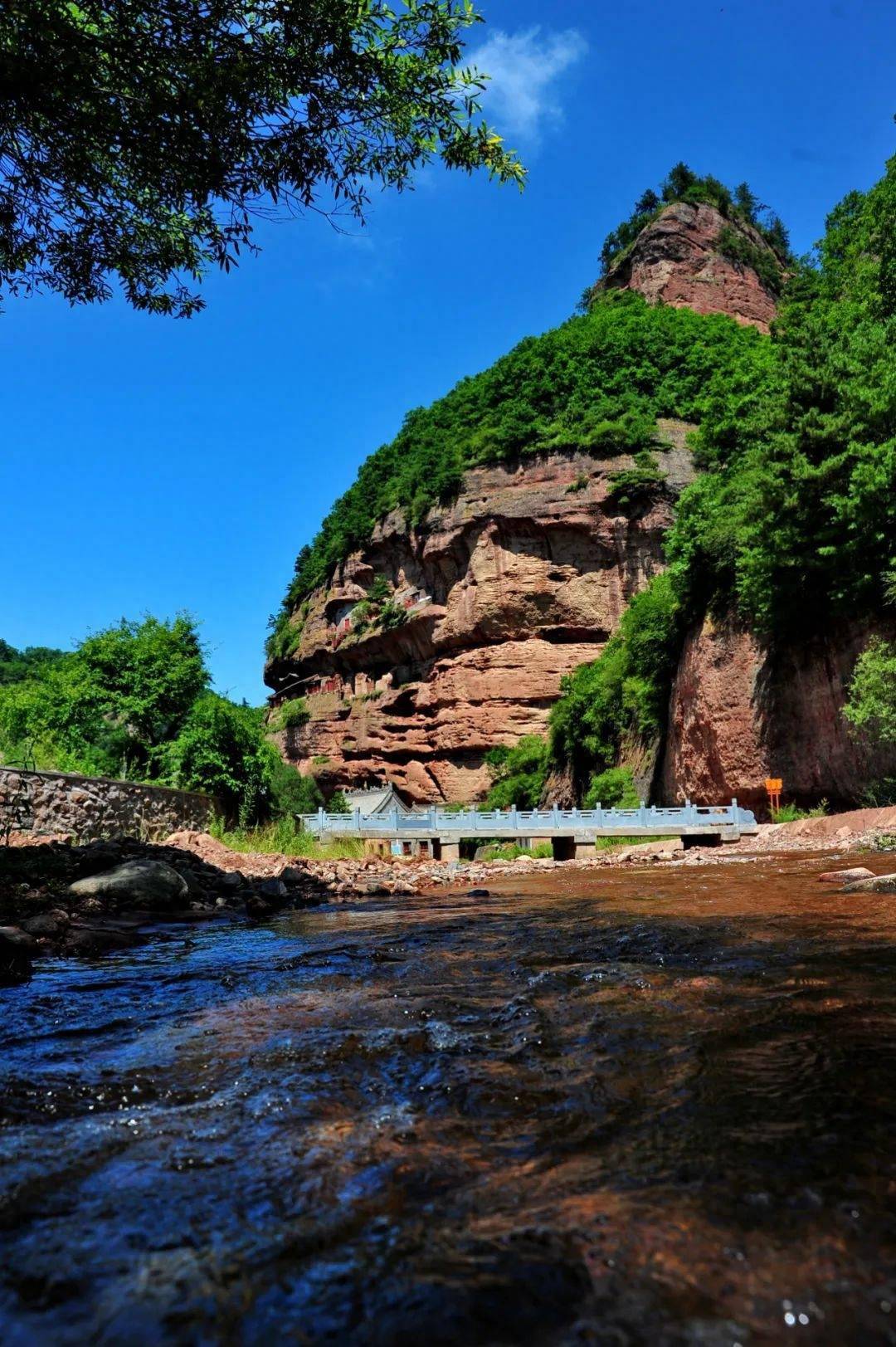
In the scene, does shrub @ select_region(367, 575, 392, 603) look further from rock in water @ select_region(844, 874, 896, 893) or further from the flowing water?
the flowing water

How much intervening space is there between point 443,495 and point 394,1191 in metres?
45.7

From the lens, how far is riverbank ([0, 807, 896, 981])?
6.22 metres

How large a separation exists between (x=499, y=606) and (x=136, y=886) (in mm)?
35121

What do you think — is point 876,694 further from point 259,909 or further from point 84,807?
point 84,807

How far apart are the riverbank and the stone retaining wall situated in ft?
2.87

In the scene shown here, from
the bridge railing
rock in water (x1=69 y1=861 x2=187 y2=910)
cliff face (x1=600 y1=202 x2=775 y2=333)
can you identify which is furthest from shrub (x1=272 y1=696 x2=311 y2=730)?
rock in water (x1=69 y1=861 x2=187 y2=910)

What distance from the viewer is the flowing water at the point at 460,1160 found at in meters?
1.34

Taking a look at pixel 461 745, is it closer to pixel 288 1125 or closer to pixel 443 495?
pixel 443 495

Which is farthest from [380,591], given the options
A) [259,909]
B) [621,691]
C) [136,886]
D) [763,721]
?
[136,886]

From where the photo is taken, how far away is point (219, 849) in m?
14.0

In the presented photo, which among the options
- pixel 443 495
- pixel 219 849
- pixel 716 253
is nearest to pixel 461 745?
pixel 443 495

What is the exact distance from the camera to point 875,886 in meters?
7.32

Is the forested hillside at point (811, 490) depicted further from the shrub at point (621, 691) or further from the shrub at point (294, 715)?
the shrub at point (294, 715)

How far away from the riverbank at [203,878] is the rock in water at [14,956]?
0.04 ft
